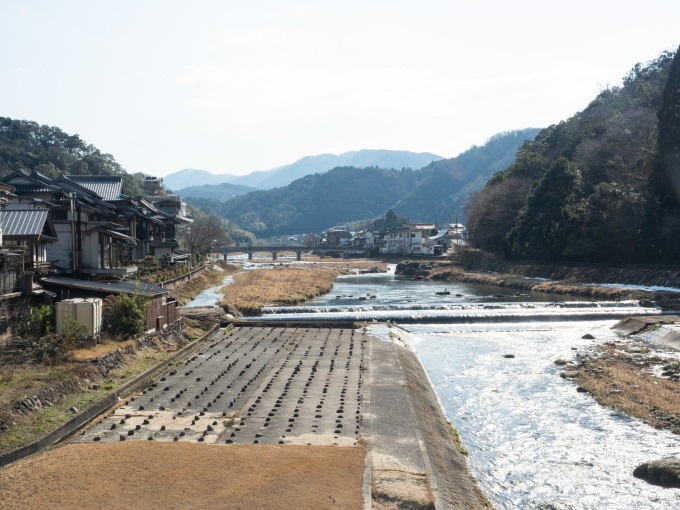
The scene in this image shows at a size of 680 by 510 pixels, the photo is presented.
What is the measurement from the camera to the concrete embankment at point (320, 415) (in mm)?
12516

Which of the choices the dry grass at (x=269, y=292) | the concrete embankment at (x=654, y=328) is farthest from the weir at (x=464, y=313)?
the concrete embankment at (x=654, y=328)

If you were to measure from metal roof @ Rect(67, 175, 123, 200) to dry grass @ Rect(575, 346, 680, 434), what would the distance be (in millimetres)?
37170

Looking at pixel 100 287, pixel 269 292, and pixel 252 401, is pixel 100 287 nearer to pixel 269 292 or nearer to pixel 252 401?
pixel 252 401

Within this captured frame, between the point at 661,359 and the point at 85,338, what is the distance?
76.6 feet

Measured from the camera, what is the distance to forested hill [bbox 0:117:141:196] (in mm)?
96562

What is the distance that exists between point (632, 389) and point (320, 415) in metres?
11.7

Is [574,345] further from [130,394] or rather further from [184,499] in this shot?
[184,499]

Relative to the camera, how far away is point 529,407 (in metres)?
19.6

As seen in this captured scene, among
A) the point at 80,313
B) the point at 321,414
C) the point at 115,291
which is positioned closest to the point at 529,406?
the point at 321,414

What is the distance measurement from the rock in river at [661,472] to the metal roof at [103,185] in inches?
1675

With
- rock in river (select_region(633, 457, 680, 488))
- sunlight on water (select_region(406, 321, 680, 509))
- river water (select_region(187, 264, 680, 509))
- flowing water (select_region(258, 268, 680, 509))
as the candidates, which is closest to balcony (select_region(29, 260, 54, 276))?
river water (select_region(187, 264, 680, 509))

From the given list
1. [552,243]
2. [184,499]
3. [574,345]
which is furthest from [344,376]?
[552,243]

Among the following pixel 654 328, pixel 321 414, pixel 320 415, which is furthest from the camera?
pixel 654 328

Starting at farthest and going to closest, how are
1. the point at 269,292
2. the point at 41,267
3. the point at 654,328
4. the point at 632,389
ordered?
the point at 269,292 → the point at 654,328 → the point at 41,267 → the point at 632,389
